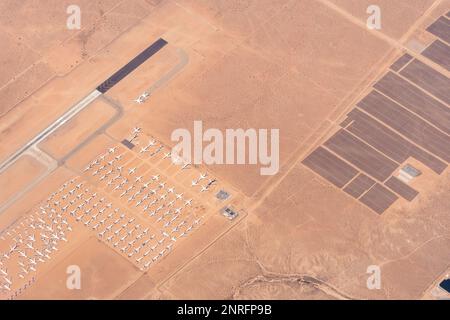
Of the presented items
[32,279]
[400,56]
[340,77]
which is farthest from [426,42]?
[32,279]

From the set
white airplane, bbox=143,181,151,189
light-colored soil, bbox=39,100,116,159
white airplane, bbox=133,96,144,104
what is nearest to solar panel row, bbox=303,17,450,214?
white airplane, bbox=143,181,151,189

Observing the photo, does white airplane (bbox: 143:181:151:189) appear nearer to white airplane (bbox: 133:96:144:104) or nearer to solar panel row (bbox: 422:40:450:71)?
white airplane (bbox: 133:96:144:104)

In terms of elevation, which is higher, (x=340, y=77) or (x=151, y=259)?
(x=340, y=77)

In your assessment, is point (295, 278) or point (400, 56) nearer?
point (295, 278)

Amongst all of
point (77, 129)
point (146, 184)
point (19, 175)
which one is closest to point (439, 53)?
point (146, 184)

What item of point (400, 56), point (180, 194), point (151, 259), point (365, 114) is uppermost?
point (400, 56)

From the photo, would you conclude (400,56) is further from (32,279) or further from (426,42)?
(32,279)

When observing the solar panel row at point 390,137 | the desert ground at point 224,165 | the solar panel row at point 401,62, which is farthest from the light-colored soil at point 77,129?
the solar panel row at point 401,62

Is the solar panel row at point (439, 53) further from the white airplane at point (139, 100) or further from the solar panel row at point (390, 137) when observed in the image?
the white airplane at point (139, 100)
